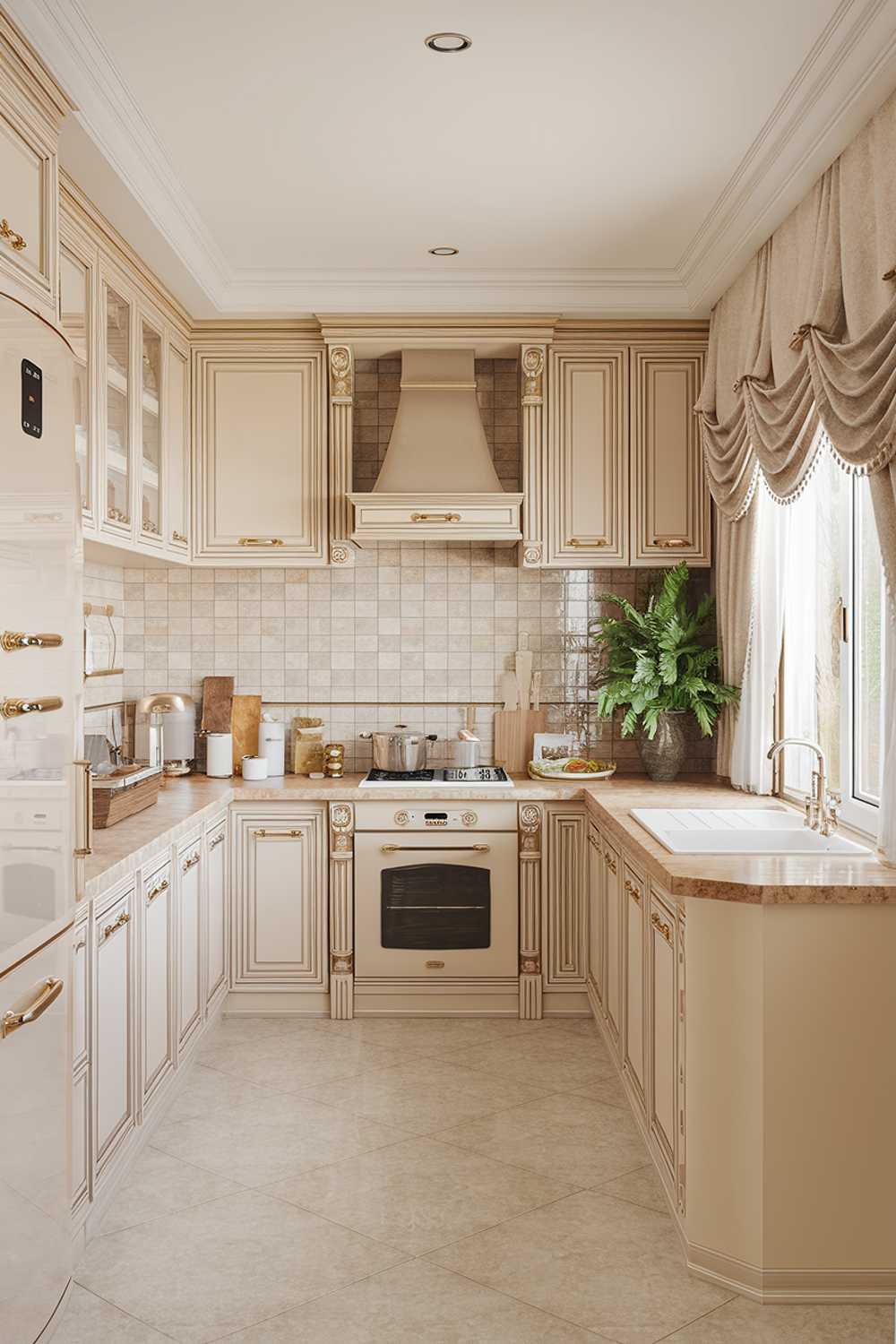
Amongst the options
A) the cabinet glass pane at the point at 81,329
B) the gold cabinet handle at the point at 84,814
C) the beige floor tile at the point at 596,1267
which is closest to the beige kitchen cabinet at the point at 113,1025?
the gold cabinet handle at the point at 84,814

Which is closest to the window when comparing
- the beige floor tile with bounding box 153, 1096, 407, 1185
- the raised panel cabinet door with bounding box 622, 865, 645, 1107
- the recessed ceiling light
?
the raised panel cabinet door with bounding box 622, 865, 645, 1107

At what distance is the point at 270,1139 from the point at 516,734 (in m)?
1.93

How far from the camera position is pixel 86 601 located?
3852mm

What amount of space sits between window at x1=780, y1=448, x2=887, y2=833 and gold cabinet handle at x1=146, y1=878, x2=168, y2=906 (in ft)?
6.44

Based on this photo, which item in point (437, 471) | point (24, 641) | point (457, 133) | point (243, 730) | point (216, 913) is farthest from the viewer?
point (243, 730)

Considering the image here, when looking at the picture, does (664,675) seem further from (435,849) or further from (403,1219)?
(403,1219)

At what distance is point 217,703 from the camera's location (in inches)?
170

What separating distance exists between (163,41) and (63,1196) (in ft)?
8.00

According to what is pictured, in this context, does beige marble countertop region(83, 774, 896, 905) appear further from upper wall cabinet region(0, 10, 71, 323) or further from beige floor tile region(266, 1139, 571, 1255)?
upper wall cabinet region(0, 10, 71, 323)

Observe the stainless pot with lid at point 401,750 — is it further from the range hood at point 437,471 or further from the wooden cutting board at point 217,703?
the range hood at point 437,471

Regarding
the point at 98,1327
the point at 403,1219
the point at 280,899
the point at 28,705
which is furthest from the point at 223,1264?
the point at 280,899

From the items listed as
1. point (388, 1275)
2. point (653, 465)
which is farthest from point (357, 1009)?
point (653, 465)

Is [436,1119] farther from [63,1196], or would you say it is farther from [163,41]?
[163,41]

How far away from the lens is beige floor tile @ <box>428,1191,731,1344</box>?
216 cm
